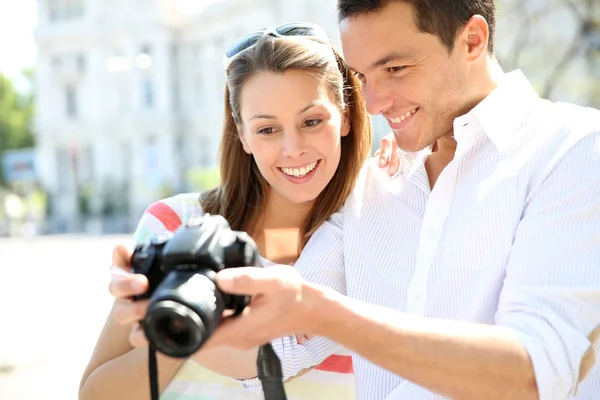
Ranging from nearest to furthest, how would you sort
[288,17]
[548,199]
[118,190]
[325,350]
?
[548,199] → [325,350] → [288,17] → [118,190]

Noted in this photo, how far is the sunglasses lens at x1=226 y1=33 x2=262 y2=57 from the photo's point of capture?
269 centimetres

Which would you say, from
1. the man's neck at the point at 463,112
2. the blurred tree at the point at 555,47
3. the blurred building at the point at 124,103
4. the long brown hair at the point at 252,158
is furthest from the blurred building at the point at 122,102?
the man's neck at the point at 463,112

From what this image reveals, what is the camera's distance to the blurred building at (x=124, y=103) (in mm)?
36594

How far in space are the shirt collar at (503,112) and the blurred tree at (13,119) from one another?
51.7 metres

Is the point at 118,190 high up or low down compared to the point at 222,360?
down

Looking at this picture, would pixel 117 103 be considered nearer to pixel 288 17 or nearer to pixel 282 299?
pixel 288 17

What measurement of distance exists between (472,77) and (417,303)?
0.72 metres

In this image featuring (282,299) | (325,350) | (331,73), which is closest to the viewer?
(282,299)

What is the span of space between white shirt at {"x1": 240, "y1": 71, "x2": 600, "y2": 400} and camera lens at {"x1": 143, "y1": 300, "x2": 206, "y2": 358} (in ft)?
2.22

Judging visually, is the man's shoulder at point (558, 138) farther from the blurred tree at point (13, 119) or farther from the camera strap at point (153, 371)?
the blurred tree at point (13, 119)

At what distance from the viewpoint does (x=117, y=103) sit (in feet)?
125

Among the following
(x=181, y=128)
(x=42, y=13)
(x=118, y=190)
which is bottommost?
(x=118, y=190)

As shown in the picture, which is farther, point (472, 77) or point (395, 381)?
point (472, 77)

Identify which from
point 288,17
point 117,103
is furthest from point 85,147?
point 288,17
